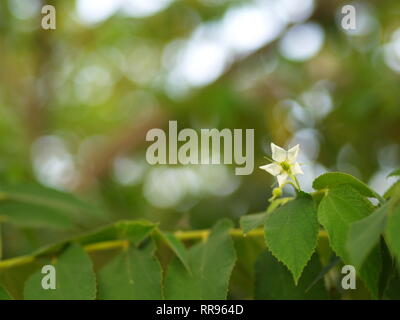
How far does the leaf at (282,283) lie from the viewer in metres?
0.69

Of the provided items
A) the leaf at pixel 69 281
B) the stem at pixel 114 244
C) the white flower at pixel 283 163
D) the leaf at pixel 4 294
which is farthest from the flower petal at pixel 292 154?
the leaf at pixel 4 294

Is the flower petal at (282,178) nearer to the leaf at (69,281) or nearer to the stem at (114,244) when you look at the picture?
the stem at (114,244)

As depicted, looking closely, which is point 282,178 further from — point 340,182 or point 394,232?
point 394,232

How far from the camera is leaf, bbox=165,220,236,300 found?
2.12 feet

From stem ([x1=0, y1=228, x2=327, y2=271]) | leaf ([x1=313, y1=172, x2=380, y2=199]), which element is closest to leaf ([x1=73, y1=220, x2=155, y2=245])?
stem ([x1=0, y1=228, x2=327, y2=271])

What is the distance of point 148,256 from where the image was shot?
0.71 m

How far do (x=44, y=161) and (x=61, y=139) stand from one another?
0.32m

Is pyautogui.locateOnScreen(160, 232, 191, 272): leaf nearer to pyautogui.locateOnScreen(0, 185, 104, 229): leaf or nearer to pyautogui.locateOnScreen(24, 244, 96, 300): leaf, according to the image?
pyautogui.locateOnScreen(24, 244, 96, 300): leaf

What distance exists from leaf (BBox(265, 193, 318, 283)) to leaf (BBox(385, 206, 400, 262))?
107 millimetres

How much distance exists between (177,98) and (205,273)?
62.1 inches

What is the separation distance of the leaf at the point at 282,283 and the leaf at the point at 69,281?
219mm

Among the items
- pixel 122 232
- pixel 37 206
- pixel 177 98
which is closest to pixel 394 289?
pixel 122 232

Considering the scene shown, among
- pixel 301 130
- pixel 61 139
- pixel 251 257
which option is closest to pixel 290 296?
pixel 251 257
